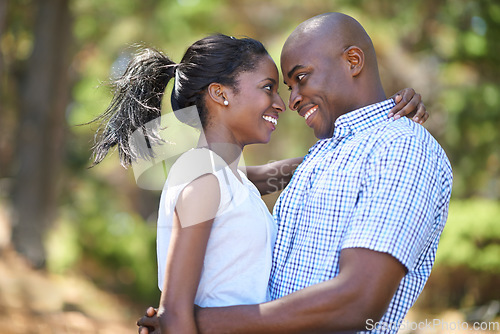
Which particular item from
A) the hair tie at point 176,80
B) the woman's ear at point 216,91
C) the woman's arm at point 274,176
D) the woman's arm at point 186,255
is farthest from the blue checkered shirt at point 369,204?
the woman's arm at point 274,176

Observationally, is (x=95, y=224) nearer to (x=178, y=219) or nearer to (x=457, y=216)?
(x=457, y=216)

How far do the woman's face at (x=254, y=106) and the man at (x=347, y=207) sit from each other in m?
0.09

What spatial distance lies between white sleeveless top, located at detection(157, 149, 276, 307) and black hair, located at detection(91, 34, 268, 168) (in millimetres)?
377

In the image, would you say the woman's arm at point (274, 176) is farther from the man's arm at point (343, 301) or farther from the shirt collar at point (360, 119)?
the man's arm at point (343, 301)

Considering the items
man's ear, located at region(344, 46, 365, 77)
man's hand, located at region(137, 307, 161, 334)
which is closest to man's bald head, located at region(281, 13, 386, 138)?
man's ear, located at region(344, 46, 365, 77)

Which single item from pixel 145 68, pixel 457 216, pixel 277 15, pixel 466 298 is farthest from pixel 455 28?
pixel 145 68

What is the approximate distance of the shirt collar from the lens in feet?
6.82

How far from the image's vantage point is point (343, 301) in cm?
164

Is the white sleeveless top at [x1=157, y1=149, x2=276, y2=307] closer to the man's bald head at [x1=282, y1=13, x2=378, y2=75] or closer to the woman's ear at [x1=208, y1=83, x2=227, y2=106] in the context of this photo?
the woman's ear at [x1=208, y1=83, x2=227, y2=106]

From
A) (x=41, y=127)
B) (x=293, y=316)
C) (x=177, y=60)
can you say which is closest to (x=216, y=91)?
(x=293, y=316)

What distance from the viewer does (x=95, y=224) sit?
37.7 feet

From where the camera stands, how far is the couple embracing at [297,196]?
1667mm

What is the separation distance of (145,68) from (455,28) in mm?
7321

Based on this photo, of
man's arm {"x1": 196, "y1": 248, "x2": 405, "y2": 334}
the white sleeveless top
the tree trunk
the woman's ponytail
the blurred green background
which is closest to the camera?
man's arm {"x1": 196, "y1": 248, "x2": 405, "y2": 334}
